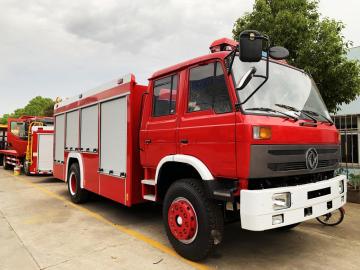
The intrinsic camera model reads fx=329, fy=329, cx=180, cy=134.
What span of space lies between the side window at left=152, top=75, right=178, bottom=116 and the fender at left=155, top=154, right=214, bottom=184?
0.65 m

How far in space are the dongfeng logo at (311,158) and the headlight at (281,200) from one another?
0.57 metres

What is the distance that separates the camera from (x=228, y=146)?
3.56 meters

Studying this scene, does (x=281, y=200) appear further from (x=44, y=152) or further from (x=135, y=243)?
(x=44, y=152)

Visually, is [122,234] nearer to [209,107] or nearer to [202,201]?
[202,201]

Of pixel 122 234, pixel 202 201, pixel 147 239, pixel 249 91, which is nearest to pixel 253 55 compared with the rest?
pixel 249 91

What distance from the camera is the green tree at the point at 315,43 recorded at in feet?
25.3

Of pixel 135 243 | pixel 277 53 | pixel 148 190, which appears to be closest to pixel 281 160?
pixel 277 53

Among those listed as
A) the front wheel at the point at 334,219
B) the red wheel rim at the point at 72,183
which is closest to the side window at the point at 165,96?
the front wheel at the point at 334,219

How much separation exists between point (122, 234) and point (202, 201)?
193cm

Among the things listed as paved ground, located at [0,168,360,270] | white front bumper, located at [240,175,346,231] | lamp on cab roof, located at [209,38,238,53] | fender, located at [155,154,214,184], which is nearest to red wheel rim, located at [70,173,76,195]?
paved ground, located at [0,168,360,270]

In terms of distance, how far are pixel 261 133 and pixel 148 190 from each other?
2244 mm

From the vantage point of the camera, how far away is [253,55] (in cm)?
335

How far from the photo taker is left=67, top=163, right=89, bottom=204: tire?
289 inches

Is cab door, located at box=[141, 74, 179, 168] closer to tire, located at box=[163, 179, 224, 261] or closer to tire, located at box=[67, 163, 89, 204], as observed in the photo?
tire, located at box=[163, 179, 224, 261]
